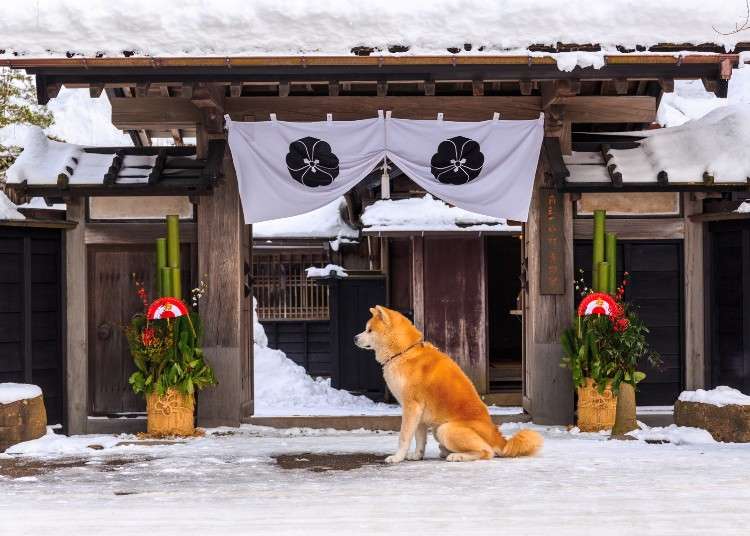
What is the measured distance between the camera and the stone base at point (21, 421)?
9555 mm

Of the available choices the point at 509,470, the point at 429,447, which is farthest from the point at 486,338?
the point at 509,470

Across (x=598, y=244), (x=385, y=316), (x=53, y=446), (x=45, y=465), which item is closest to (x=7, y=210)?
(x=53, y=446)

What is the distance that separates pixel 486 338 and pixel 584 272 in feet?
17.2

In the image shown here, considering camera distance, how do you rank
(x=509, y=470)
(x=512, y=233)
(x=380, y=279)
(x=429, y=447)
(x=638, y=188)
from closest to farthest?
(x=509, y=470) < (x=429, y=447) < (x=638, y=188) < (x=512, y=233) < (x=380, y=279)

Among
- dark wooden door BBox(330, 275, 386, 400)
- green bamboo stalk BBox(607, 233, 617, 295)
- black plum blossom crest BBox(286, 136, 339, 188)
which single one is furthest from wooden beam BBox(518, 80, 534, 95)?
dark wooden door BBox(330, 275, 386, 400)

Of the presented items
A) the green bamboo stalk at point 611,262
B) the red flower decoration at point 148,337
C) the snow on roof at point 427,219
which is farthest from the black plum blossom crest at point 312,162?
the snow on roof at point 427,219

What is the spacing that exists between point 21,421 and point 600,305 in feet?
19.5

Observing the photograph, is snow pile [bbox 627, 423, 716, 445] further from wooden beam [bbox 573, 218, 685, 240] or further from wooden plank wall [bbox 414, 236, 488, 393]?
wooden plank wall [bbox 414, 236, 488, 393]

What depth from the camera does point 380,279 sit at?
1891 centimetres

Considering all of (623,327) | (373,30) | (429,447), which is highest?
(373,30)

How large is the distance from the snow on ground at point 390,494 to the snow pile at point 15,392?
730mm

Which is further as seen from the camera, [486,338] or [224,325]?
[486,338]

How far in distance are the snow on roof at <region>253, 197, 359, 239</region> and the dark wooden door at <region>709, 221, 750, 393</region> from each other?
9.85m

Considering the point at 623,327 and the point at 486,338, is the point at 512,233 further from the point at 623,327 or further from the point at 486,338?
the point at 623,327
